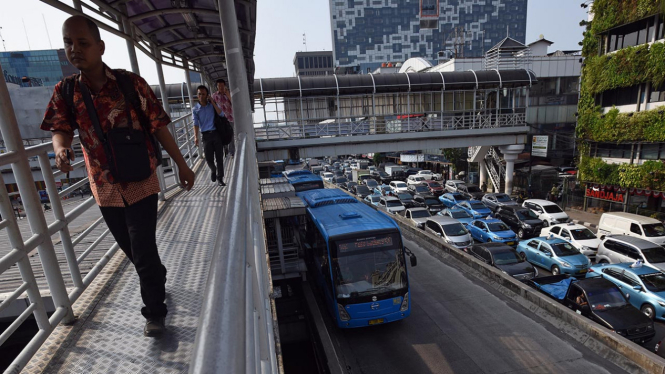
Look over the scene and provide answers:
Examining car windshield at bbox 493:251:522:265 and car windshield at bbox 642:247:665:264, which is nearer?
car windshield at bbox 642:247:665:264

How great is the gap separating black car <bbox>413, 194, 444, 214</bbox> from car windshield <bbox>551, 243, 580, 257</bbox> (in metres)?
10.8

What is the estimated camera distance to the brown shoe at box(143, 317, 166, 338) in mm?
2475

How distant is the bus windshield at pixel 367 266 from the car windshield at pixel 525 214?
13.1 metres

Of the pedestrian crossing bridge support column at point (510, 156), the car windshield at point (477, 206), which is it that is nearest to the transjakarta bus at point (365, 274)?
the car windshield at point (477, 206)

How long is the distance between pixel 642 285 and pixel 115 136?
538 inches

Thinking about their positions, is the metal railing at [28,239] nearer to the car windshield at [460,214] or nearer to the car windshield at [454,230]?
the car windshield at [454,230]

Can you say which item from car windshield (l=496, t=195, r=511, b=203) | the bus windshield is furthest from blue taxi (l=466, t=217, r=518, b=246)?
the bus windshield

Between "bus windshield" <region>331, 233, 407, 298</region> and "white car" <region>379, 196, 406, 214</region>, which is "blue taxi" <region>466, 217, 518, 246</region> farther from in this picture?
"bus windshield" <region>331, 233, 407, 298</region>

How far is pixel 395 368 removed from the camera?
7.91m

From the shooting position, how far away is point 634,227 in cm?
1481

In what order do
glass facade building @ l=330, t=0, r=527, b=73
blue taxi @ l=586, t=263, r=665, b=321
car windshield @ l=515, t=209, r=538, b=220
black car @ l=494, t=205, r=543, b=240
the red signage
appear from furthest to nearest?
1. glass facade building @ l=330, t=0, r=527, b=73
2. the red signage
3. car windshield @ l=515, t=209, r=538, b=220
4. black car @ l=494, t=205, r=543, b=240
5. blue taxi @ l=586, t=263, r=665, b=321

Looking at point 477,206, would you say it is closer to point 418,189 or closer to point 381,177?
point 418,189

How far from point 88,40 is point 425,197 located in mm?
25494

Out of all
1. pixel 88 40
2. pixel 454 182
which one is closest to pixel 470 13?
pixel 454 182
